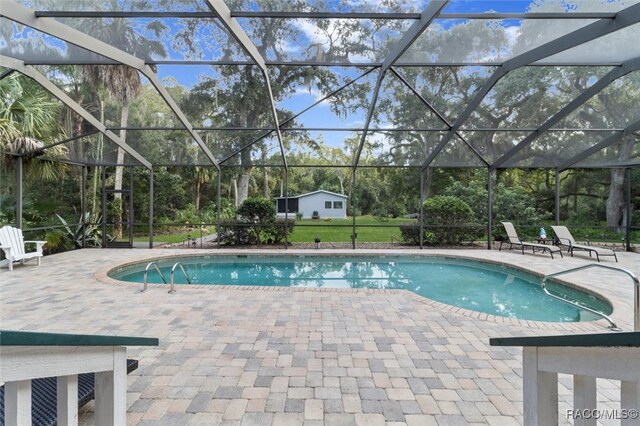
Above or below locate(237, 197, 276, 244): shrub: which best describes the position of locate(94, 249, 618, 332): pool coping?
below

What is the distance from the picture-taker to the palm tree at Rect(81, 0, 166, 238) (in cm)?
596

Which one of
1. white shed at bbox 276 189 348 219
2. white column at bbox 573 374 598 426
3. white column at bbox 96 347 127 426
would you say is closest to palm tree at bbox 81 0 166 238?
white column at bbox 96 347 127 426

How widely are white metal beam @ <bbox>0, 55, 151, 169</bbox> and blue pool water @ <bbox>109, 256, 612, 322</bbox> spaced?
346 cm

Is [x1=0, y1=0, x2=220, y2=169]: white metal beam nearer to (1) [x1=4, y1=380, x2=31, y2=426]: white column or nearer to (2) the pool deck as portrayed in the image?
(2) the pool deck

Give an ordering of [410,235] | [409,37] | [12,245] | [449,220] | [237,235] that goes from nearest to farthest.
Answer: [409,37] < [12,245] < [237,235] < [449,220] < [410,235]

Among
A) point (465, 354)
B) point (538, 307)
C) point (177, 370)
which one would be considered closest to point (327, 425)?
point (177, 370)

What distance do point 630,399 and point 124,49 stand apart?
806 cm

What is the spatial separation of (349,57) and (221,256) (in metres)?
6.75

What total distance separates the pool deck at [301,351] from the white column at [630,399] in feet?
5.64

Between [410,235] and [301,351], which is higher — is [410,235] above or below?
above

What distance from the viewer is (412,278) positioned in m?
8.82

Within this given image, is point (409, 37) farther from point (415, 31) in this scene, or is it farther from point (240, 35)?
point (240, 35)

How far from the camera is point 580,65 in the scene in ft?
23.3

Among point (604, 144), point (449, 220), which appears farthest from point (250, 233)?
point (604, 144)
